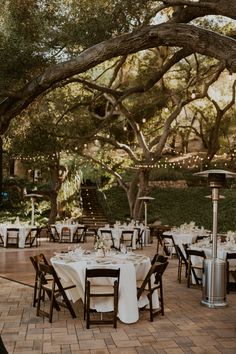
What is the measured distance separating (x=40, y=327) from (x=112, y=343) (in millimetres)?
1017

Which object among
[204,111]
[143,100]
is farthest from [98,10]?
[204,111]

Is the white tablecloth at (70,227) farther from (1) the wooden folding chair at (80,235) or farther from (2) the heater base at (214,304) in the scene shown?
(2) the heater base at (214,304)

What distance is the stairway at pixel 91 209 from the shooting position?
2067cm

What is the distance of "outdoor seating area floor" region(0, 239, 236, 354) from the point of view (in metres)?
4.68

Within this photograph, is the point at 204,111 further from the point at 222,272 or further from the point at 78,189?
the point at 222,272

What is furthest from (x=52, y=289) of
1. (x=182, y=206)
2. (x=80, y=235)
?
(x=182, y=206)

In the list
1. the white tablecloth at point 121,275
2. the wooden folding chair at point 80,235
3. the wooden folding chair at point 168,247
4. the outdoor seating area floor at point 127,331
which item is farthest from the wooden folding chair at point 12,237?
the white tablecloth at point 121,275

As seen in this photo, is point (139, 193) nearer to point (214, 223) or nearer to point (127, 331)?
point (214, 223)

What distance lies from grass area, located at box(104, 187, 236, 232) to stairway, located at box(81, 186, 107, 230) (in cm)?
66

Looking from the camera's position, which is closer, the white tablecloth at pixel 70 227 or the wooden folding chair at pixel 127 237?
the wooden folding chair at pixel 127 237

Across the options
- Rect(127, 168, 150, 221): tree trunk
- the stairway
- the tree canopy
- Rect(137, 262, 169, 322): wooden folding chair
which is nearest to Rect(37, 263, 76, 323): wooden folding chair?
Rect(137, 262, 169, 322): wooden folding chair

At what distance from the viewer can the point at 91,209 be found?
22.6 metres

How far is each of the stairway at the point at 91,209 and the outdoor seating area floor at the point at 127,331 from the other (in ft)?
42.0

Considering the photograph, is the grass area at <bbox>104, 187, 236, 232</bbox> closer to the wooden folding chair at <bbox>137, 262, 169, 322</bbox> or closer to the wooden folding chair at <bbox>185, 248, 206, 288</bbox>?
the wooden folding chair at <bbox>185, 248, 206, 288</bbox>
